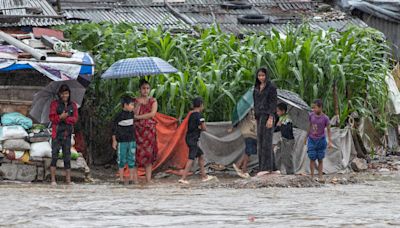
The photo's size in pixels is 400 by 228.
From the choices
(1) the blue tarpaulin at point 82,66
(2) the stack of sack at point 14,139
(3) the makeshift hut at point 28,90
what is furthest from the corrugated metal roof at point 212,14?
(2) the stack of sack at point 14,139

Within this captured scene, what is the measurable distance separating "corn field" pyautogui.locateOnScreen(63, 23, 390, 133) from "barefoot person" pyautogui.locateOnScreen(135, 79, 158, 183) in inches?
43.0

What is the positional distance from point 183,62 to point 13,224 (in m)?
8.16

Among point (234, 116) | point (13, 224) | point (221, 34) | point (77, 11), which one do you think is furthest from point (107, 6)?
point (13, 224)

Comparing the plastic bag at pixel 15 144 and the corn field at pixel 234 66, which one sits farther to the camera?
the corn field at pixel 234 66

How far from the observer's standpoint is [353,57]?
59.6ft

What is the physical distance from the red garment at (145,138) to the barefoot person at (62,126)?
41.7 inches

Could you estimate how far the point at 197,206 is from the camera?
12.2 meters

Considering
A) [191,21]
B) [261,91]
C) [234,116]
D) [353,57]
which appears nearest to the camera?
[261,91]

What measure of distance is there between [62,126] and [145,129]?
4.26ft

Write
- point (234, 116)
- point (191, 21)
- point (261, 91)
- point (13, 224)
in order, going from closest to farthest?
point (13, 224)
point (261, 91)
point (234, 116)
point (191, 21)

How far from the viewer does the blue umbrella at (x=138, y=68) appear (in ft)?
52.3

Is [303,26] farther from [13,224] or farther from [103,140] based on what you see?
[13,224]

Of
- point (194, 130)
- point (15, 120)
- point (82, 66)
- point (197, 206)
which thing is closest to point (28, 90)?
point (15, 120)

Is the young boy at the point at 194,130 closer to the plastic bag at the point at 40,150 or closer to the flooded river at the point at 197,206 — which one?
the flooded river at the point at 197,206
